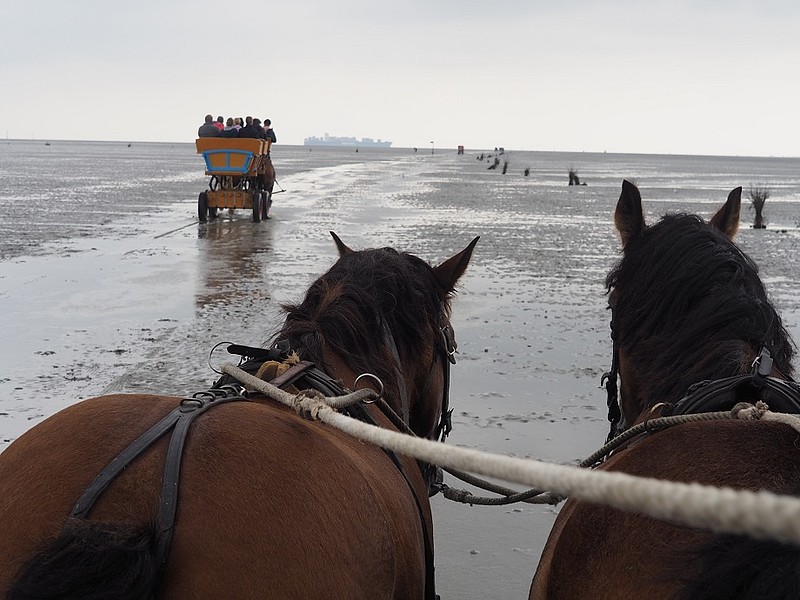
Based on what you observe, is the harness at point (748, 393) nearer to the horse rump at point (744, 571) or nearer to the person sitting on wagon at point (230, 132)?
the horse rump at point (744, 571)

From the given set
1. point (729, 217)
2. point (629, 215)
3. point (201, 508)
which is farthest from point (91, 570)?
point (729, 217)

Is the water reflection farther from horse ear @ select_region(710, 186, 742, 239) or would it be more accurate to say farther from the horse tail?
the horse tail

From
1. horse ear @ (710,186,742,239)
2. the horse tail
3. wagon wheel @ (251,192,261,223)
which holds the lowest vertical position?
wagon wheel @ (251,192,261,223)

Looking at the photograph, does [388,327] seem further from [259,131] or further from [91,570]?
[259,131]

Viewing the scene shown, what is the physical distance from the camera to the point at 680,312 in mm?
2639

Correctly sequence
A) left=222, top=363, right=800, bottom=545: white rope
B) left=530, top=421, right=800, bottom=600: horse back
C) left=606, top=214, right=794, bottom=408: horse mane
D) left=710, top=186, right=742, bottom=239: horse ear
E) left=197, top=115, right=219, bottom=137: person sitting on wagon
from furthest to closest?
left=197, top=115, right=219, bottom=137: person sitting on wagon
left=710, top=186, right=742, bottom=239: horse ear
left=606, top=214, right=794, bottom=408: horse mane
left=530, top=421, right=800, bottom=600: horse back
left=222, top=363, right=800, bottom=545: white rope

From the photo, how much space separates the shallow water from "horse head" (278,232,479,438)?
126 centimetres

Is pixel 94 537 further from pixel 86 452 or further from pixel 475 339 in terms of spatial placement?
pixel 475 339

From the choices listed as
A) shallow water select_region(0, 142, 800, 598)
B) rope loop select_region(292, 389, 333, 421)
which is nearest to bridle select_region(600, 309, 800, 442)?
rope loop select_region(292, 389, 333, 421)

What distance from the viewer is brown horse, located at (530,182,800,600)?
144 cm

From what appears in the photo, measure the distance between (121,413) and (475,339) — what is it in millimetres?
6900

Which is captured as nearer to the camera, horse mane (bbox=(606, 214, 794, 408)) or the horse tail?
the horse tail

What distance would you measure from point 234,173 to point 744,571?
19735mm

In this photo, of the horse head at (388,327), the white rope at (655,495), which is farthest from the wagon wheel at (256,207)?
the white rope at (655,495)
